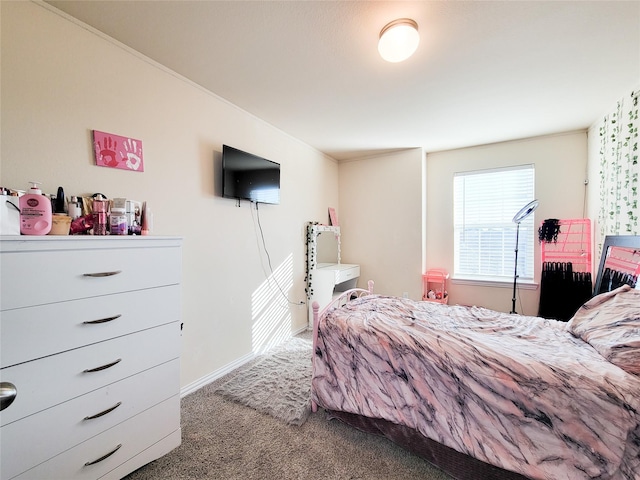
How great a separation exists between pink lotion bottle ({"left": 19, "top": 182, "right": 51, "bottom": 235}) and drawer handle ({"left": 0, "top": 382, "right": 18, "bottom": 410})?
0.64 meters

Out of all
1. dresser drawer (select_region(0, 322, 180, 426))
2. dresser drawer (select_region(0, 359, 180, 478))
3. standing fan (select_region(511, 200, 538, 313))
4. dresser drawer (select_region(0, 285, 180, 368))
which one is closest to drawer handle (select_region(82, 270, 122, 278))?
dresser drawer (select_region(0, 285, 180, 368))

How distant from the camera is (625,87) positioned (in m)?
2.17

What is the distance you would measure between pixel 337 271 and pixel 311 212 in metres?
0.92

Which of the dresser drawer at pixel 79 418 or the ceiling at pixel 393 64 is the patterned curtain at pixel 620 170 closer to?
the ceiling at pixel 393 64

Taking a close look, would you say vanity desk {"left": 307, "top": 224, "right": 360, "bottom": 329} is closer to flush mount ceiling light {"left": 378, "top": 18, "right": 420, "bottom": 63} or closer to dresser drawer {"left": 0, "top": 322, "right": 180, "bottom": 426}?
dresser drawer {"left": 0, "top": 322, "right": 180, "bottom": 426}

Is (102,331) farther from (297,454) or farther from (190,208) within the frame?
(297,454)

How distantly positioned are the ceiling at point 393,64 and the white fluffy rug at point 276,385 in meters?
2.53

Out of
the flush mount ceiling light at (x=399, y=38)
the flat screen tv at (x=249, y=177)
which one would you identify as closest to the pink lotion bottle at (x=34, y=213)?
the flat screen tv at (x=249, y=177)

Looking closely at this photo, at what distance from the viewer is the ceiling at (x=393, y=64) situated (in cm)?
143

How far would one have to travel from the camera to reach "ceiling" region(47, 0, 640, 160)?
143cm

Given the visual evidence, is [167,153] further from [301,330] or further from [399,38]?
[301,330]

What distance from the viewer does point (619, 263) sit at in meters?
2.19

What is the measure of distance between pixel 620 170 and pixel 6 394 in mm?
4283

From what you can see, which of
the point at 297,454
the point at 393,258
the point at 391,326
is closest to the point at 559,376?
the point at 391,326
